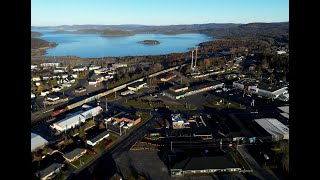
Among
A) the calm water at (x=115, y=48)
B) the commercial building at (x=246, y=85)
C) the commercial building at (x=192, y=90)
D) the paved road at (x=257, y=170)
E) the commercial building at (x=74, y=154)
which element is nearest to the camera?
the paved road at (x=257, y=170)

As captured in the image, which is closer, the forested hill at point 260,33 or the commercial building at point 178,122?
the commercial building at point 178,122

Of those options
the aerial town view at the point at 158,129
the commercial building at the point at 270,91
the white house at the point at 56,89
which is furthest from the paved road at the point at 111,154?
the white house at the point at 56,89

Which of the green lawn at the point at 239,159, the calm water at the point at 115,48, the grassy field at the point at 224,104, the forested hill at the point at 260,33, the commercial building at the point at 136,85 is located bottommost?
the green lawn at the point at 239,159

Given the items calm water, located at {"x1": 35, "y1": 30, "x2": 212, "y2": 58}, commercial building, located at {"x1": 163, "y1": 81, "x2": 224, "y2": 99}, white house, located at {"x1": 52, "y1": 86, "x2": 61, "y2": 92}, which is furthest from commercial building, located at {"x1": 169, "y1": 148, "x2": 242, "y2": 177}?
calm water, located at {"x1": 35, "y1": 30, "x2": 212, "y2": 58}

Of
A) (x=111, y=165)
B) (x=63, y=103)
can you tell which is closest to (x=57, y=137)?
(x=111, y=165)

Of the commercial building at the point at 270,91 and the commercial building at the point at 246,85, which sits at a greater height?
the commercial building at the point at 246,85

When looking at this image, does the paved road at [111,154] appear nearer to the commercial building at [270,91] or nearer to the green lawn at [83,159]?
the green lawn at [83,159]

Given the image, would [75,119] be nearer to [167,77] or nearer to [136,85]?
[136,85]

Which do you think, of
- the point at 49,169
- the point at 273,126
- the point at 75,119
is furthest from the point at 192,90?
the point at 49,169
